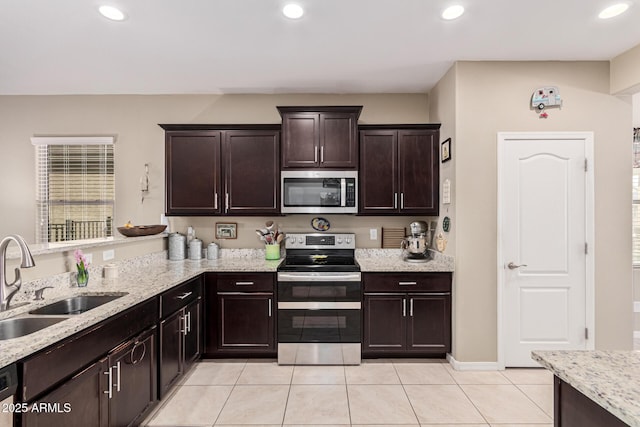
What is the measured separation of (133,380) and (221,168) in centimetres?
207

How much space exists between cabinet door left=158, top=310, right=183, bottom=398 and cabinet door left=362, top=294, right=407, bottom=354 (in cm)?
158

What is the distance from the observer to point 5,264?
69.8 inches

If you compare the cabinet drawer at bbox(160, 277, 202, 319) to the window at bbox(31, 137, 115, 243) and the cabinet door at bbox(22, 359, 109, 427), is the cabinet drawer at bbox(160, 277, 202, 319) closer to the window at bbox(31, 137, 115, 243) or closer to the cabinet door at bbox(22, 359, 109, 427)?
the cabinet door at bbox(22, 359, 109, 427)

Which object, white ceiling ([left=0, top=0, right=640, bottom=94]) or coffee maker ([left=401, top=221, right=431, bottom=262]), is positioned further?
coffee maker ([left=401, top=221, right=431, bottom=262])

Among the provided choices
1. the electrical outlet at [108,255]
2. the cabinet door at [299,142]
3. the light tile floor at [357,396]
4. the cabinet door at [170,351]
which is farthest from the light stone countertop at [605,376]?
the electrical outlet at [108,255]

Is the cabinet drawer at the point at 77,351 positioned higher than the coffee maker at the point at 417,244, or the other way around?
the coffee maker at the point at 417,244

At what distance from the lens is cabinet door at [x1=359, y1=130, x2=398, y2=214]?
3.46 m

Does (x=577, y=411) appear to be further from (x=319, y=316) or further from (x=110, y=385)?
(x=319, y=316)

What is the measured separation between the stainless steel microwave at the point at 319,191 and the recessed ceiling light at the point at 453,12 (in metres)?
1.50

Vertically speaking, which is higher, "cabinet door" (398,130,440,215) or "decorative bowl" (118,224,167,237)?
"cabinet door" (398,130,440,215)

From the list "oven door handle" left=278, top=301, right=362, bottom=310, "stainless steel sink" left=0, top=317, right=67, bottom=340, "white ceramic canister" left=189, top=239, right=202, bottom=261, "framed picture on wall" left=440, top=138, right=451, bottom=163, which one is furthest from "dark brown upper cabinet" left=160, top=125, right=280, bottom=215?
"stainless steel sink" left=0, top=317, right=67, bottom=340

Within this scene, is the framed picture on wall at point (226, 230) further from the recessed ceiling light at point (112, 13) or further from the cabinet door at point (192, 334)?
the recessed ceiling light at point (112, 13)

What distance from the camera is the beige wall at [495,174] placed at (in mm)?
2969

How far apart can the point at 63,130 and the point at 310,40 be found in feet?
10.2
